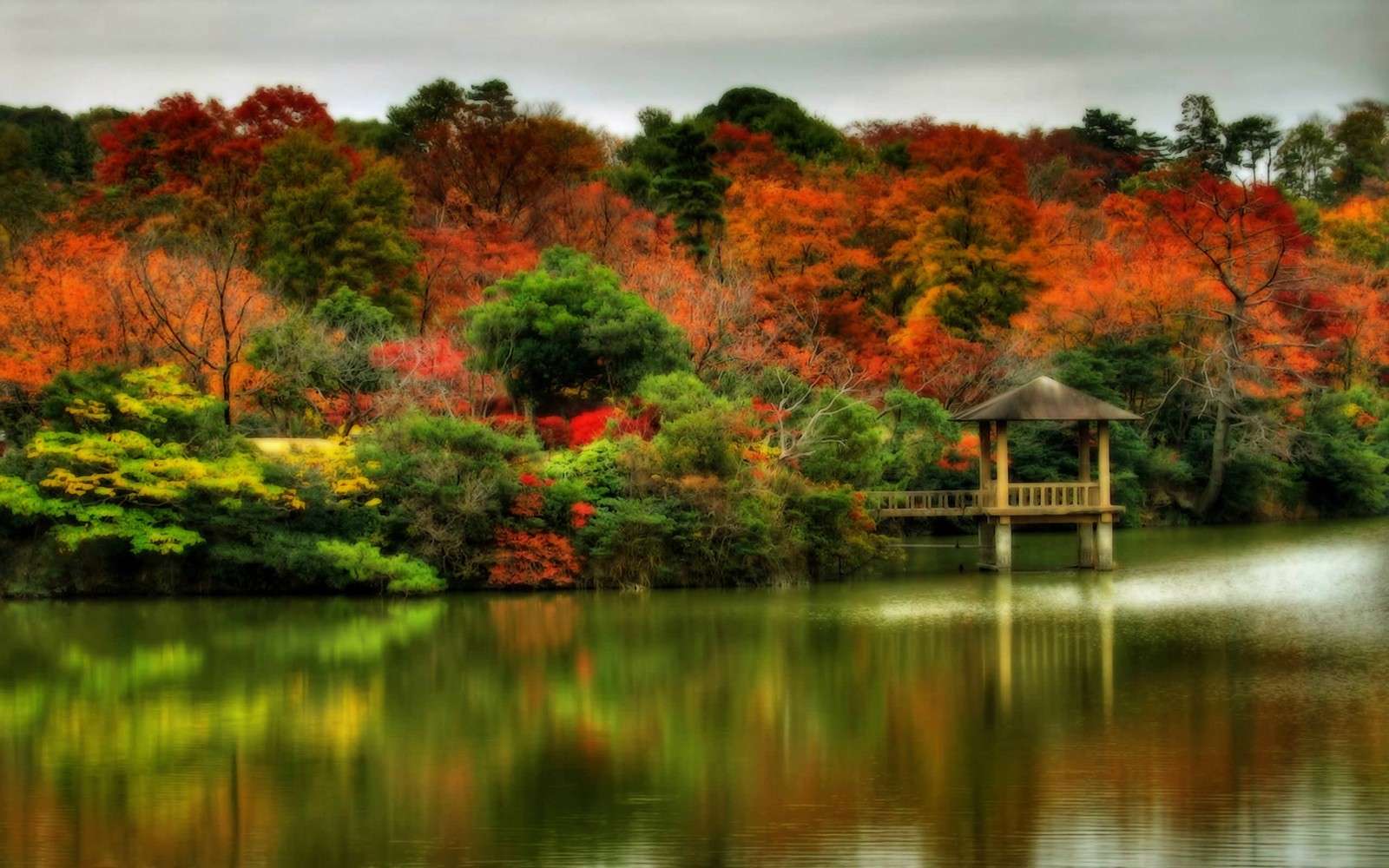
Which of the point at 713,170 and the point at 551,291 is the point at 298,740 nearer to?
the point at 551,291

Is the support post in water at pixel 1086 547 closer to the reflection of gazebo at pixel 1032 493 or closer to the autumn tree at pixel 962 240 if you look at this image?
the reflection of gazebo at pixel 1032 493

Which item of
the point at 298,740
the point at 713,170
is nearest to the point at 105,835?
the point at 298,740

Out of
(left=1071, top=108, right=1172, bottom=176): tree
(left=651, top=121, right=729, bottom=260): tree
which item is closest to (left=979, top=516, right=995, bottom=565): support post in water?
(left=651, top=121, right=729, bottom=260): tree

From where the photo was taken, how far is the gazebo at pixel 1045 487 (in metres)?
26.9

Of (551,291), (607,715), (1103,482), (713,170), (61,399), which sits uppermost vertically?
(713,170)

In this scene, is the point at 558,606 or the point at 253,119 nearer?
the point at 558,606

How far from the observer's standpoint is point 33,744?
1438cm

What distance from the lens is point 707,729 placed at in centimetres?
1464

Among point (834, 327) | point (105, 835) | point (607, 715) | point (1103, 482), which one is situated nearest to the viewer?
point (105, 835)

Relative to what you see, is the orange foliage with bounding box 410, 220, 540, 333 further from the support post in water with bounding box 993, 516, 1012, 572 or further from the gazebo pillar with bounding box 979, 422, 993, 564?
the support post in water with bounding box 993, 516, 1012, 572

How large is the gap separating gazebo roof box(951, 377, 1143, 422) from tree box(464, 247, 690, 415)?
6.17 metres

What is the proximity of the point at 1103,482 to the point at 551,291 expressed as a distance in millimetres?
10941

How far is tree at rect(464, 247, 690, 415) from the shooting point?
28656mm

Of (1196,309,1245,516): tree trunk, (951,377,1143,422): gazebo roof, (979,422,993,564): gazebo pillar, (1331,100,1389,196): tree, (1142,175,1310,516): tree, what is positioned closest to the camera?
(951,377,1143,422): gazebo roof
